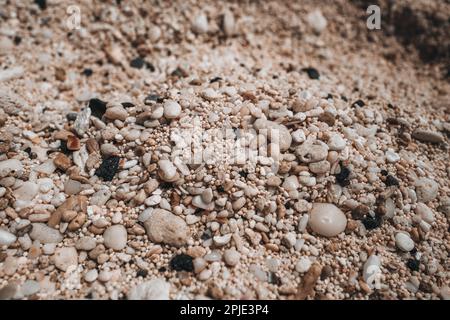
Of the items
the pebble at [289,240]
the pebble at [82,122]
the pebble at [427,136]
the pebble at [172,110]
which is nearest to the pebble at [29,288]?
the pebble at [82,122]

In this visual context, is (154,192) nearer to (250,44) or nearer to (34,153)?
(34,153)

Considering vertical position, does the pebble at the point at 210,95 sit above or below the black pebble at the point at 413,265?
above

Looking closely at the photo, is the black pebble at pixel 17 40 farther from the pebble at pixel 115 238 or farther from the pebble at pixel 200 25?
the pebble at pixel 115 238

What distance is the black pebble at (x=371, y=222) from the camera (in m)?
2.16

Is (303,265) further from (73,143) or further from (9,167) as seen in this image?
(9,167)

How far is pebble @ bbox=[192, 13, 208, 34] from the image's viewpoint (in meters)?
3.05

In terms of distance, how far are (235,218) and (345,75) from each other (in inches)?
66.8

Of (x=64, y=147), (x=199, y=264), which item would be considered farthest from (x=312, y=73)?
(x=64, y=147)

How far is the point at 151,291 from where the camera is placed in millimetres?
1914

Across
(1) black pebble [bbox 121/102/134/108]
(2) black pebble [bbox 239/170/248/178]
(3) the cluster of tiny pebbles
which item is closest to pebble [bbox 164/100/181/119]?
(3) the cluster of tiny pebbles

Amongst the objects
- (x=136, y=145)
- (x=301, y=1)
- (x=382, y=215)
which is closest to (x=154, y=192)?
(x=136, y=145)

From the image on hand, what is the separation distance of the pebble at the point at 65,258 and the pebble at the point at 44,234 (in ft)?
0.22

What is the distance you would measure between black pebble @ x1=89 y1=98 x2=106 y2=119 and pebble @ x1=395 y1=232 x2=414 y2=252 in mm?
1978

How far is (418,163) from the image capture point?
239 cm
